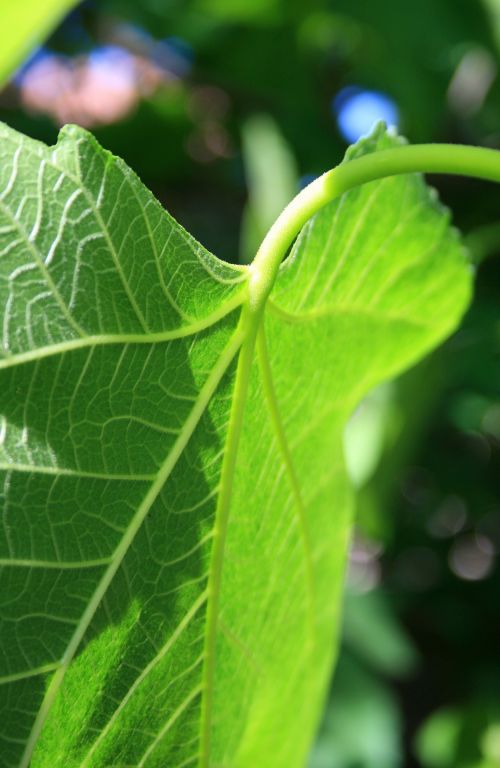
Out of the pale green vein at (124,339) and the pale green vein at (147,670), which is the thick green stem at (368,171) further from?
the pale green vein at (147,670)

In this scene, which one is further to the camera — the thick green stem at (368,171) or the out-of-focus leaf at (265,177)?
the out-of-focus leaf at (265,177)

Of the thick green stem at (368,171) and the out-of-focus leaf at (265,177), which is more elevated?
the out-of-focus leaf at (265,177)

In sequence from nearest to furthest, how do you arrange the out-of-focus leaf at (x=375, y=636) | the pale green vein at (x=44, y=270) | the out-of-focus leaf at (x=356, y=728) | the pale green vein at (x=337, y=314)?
1. the pale green vein at (x=44, y=270)
2. the pale green vein at (x=337, y=314)
3. the out-of-focus leaf at (x=356, y=728)
4. the out-of-focus leaf at (x=375, y=636)

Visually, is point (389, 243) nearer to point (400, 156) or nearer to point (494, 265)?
point (400, 156)

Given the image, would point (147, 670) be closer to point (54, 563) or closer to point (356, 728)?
point (54, 563)

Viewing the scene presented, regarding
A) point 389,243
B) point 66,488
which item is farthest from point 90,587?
point 389,243

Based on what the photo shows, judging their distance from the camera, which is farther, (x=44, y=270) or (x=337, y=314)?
(x=337, y=314)

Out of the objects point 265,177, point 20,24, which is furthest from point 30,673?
point 265,177

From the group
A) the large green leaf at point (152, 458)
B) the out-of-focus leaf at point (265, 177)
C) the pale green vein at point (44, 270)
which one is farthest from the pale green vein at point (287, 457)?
the out-of-focus leaf at point (265, 177)
